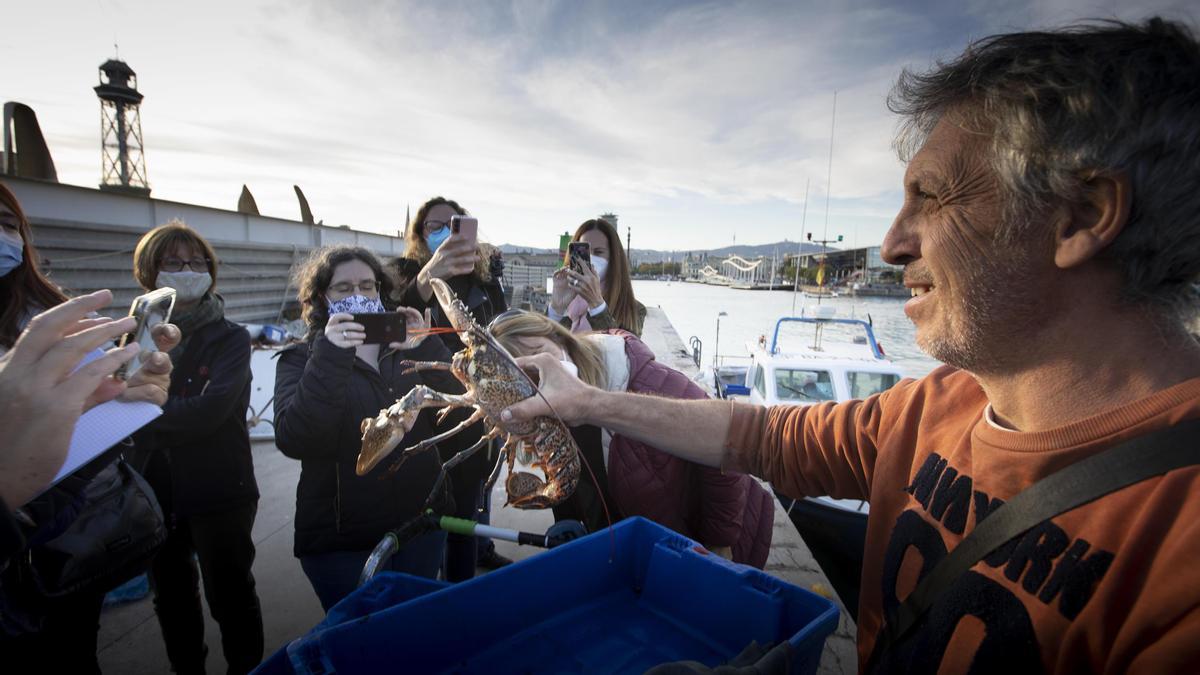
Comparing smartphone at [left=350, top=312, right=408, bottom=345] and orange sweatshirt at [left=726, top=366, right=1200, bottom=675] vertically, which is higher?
smartphone at [left=350, top=312, right=408, bottom=345]

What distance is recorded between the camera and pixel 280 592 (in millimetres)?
3992

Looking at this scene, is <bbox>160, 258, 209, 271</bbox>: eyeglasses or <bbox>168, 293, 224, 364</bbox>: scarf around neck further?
<bbox>160, 258, 209, 271</bbox>: eyeglasses

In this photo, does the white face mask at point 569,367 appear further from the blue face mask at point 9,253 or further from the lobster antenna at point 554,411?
the blue face mask at point 9,253

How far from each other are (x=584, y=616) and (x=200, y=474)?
2547mm

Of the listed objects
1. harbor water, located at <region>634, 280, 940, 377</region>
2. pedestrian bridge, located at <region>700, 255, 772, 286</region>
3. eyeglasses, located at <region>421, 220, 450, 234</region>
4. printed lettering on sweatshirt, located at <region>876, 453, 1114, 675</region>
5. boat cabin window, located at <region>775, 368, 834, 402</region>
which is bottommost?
harbor water, located at <region>634, 280, 940, 377</region>

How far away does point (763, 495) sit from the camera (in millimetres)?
2996

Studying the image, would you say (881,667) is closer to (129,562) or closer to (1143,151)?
(1143,151)

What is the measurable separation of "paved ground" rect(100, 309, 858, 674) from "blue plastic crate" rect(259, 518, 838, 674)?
6.47 feet

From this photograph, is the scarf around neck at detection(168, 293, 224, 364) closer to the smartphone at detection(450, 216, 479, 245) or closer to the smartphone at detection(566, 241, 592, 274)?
the smartphone at detection(450, 216, 479, 245)

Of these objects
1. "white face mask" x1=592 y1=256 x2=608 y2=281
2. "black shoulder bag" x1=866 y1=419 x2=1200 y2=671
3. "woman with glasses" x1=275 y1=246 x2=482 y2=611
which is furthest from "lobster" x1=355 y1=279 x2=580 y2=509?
"white face mask" x1=592 y1=256 x2=608 y2=281

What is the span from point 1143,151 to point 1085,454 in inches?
26.6

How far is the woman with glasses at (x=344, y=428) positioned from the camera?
2.57 m

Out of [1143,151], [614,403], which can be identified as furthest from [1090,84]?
[614,403]

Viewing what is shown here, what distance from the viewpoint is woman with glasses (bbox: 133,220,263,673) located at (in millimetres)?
2844
